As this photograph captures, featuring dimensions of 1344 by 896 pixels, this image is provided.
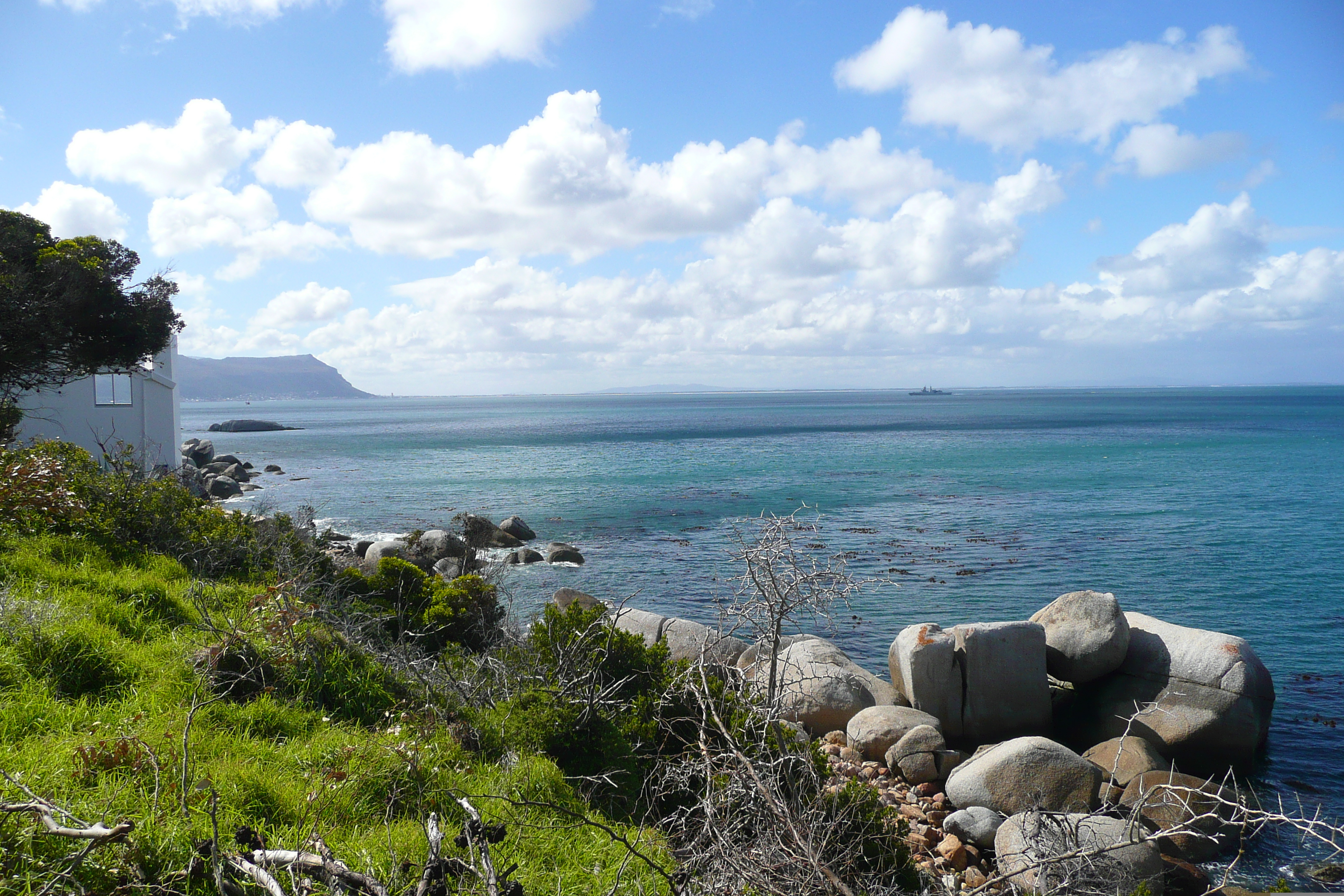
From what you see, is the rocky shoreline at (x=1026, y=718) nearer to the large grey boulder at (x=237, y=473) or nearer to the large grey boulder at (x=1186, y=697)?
the large grey boulder at (x=1186, y=697)

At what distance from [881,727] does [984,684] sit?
2273 mm

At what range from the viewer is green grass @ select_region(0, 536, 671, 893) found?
3936mm

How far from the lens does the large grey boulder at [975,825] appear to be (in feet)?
29.8

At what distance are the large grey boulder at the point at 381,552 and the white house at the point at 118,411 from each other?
8.17 meters

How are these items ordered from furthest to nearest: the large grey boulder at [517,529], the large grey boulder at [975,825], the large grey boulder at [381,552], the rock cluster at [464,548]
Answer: the large grey boulder at [517,529] < the rock cluster at [464,548] < the large grey boulder at [381,552] < the large grey boulder at [975,825]

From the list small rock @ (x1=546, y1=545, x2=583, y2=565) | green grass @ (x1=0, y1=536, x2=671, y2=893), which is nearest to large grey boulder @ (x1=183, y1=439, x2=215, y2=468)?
small rock @ (x1=546, y1=545, x2=583, y2=565)

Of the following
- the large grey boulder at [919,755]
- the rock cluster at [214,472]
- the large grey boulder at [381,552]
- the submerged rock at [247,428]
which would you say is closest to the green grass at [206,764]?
the large grey boulder at [919,755]

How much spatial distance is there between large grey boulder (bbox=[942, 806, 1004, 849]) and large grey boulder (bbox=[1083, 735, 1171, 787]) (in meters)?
1.94

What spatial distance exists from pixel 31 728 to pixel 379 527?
1102 inches

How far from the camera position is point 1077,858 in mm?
4348

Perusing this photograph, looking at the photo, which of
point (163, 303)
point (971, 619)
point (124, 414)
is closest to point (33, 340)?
point (163, 303)

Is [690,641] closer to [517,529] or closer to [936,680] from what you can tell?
[936,680]

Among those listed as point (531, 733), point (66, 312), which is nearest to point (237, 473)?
point (66, 312)

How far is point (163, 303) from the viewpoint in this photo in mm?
22562
